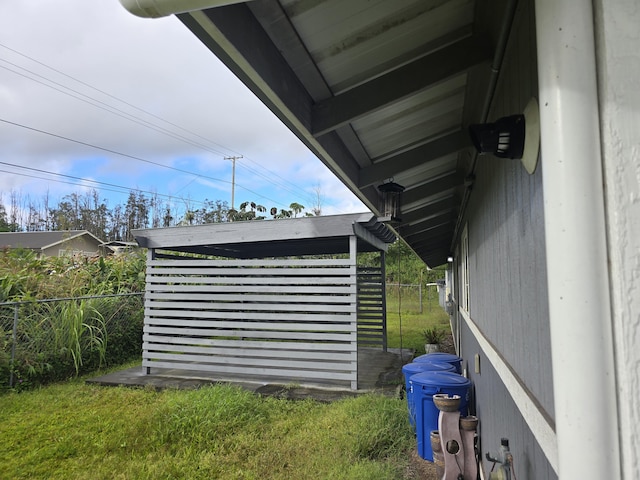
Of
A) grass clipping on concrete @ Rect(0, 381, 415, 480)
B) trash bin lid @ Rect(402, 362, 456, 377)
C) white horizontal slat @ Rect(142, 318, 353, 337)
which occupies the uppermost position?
white horizontal slat @ Rect(142, 318, 353, 337)

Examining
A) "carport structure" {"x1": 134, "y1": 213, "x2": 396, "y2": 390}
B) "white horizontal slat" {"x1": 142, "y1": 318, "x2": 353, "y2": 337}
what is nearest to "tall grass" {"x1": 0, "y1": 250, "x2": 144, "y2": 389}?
"carport structure" {"x1": 134, "y1": 213, "x2": 396, "y2": 390}

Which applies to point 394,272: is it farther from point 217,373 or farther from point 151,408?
point 151,408

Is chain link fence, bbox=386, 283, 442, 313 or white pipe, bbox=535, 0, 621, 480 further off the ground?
white pipe, bbox=535, 0, 621, 480

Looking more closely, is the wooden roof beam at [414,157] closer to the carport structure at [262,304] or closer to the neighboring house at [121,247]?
the carport structure at [262,304]

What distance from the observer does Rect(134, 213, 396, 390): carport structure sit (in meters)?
5.77

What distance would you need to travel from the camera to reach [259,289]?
616 cm

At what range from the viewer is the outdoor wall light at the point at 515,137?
3.63 ft

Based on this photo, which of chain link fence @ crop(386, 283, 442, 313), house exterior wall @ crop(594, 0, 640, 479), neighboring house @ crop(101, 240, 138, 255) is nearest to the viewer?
house exterior wall @ crop(594, 0, 640, 479)

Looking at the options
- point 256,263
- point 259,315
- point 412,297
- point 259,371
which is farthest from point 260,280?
point 412,297

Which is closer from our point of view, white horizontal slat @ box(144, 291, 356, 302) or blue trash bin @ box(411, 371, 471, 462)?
blue trash bin @ box(411, 371, 471, 462)

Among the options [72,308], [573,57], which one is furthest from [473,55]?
[72,308]

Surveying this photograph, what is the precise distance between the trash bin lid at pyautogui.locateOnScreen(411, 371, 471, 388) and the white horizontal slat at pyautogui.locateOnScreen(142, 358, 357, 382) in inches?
76.9

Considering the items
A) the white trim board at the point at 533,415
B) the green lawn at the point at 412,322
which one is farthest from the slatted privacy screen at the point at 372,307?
the white trim board at the point at 533,415

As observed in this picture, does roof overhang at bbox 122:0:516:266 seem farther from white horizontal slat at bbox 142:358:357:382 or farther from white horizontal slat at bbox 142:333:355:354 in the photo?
white horizontal slat at bbox 142:358:357:382
